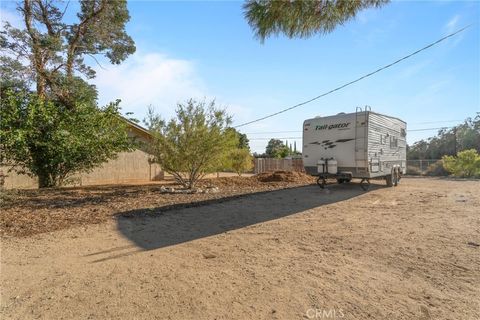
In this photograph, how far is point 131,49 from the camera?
18375mm

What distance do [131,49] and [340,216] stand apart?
50.4 feet

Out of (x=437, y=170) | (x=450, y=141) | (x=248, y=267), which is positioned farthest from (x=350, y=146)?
(x=450, y=141)

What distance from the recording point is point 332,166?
12.7 metres

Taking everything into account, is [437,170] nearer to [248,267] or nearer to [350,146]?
[350,146]

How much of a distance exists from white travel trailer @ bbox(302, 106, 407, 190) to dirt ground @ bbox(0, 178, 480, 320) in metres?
4.45

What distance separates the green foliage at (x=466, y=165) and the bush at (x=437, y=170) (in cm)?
280

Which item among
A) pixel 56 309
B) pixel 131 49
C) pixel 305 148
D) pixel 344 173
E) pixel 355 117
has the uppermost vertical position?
pixel 131 49

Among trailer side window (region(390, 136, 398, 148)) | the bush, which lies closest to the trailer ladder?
trailer side window (region(390, 136, 398, 148))

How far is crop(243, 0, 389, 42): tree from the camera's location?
18.2 feet

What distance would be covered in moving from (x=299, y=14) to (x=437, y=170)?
25.5 m

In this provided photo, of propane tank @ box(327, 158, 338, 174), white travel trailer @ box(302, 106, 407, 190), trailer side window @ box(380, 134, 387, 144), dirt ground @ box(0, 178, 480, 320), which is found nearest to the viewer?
dirt ground @ box(0, 178, 480, 320)

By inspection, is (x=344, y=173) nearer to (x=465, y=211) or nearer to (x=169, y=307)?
(x=465, y=211)

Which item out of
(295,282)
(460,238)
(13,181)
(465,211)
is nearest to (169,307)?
(295,282)

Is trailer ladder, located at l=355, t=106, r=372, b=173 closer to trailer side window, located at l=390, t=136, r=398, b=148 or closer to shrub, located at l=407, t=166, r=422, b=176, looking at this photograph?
trailer side window, located at l=390, t=136, r=398, b=148
